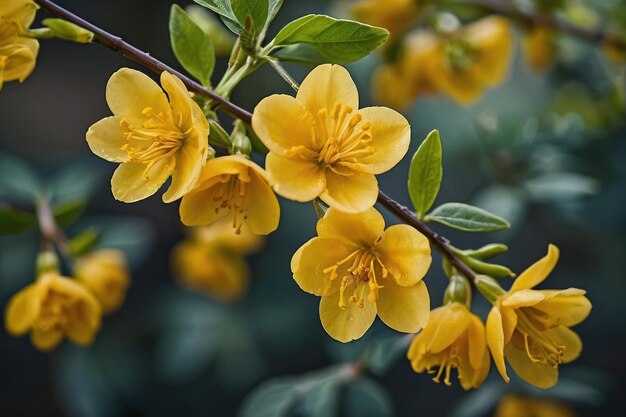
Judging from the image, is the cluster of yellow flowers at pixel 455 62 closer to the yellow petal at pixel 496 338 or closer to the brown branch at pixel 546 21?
the brown branch at pixel 546 21

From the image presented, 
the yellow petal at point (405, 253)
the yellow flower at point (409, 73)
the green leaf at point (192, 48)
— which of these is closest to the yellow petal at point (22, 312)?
the green leaf at point (192, 48)

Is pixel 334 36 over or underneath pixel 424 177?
over

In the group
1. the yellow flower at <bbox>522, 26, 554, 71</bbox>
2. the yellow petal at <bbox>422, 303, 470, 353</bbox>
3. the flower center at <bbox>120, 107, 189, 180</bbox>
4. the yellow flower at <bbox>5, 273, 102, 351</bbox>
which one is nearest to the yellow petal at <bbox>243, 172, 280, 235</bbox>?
the flower center at <bbox>120, 107, 189, 180</bbox>

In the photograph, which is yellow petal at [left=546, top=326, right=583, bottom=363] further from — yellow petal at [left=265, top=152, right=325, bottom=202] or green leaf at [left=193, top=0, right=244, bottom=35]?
green leaf at [left=193, top=0, right=244, bottom=35]

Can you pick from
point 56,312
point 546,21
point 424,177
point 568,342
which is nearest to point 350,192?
point 424,177

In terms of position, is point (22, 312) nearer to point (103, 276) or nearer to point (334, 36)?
point (103, 276)

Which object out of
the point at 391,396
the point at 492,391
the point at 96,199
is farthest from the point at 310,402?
the point at 96,199
